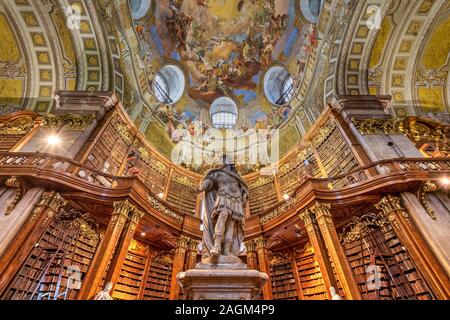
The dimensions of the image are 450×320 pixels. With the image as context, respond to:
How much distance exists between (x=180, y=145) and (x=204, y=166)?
7.18 feet

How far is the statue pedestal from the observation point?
131 inches

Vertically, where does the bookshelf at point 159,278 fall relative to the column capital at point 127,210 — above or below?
below

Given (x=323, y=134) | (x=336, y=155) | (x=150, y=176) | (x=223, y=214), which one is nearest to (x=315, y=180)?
(x=336, y=155)

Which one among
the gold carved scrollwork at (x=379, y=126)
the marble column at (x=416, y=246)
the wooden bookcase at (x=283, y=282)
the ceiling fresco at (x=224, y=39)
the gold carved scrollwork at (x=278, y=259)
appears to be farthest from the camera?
the ceiling fresco at (x=224, y=39)

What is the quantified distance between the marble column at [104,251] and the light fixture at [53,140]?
401 cm

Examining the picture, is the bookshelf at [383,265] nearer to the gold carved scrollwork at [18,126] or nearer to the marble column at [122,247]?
the marble column at [122,247]

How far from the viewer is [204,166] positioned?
15.2m

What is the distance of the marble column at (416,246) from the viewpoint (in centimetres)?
589

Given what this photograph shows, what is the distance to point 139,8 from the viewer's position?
14.4m

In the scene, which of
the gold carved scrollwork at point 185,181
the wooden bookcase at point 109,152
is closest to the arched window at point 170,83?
the wooden bookcase at point 109,152

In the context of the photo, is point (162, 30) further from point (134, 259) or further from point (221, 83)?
point (134, 259)

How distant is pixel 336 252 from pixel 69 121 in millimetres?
11877

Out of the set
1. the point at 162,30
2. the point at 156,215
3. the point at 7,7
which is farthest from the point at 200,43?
the point at 156,215

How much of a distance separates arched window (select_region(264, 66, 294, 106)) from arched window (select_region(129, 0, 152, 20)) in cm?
934
